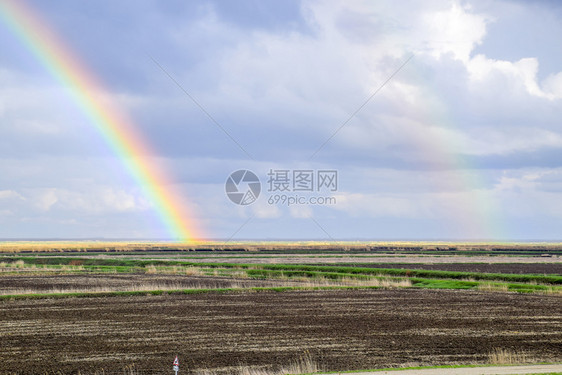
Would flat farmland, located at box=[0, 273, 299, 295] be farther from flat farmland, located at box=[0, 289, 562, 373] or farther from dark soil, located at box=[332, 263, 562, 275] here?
dark soil, located at box=[332, 263, 562, 275]

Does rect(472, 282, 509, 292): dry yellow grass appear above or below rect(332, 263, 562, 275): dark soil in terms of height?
below

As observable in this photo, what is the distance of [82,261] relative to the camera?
338ft

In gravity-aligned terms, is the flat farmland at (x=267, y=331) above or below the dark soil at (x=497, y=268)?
below

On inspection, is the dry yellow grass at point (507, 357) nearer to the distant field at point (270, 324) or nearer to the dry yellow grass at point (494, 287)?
the distant field at point (270, 324)

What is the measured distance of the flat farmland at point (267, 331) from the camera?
941 inches

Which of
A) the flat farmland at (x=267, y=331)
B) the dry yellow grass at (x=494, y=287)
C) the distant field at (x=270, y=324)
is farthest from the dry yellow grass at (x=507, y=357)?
the dry yellow grass at (x=494, y=287)

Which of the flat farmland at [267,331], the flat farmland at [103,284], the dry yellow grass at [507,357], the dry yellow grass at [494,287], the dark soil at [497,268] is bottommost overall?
the dry yellow grass at [507,357]

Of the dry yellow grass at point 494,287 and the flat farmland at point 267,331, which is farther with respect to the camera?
the dry yellow grass at point 494,287

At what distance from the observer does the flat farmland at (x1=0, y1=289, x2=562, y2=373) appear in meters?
23.9

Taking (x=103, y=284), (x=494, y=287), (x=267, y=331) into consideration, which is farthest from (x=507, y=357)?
(x=103, y=284)

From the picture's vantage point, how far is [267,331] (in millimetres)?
31344

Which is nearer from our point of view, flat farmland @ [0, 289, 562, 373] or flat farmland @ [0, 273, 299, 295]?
flat farmland @ [0, 289, 562, 373]

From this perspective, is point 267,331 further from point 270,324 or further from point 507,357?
point 507,357

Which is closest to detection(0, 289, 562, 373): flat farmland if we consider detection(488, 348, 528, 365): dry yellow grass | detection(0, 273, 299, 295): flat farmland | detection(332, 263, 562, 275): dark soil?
detection(488, 348, 528, 365): dry yellow grass
